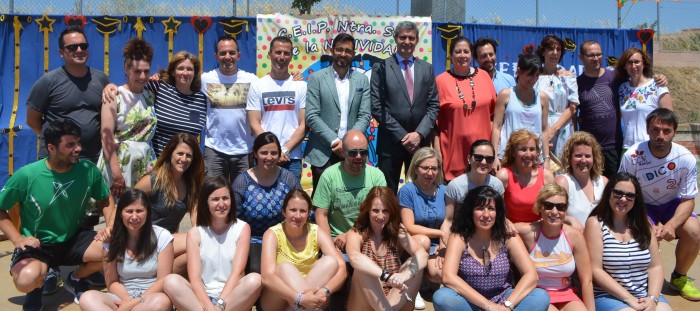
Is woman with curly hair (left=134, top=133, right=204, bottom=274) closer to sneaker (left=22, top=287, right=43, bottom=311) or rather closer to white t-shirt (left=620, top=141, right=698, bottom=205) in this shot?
A: sneaker (left=22, top=287, right=43, bottom=311)

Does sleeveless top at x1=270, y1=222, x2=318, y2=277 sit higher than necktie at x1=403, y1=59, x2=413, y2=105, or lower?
lower

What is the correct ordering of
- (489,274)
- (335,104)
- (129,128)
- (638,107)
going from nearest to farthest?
(489,274) → (129,128) → (335,104) → (638,107)

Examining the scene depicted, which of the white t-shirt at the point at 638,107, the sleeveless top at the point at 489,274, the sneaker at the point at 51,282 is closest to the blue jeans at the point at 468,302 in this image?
the sleeveless top at the point at 489,274

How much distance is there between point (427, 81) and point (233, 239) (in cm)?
208

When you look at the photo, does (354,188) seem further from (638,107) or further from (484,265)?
(638,107)

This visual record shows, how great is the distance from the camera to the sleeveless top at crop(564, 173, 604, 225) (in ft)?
16.0

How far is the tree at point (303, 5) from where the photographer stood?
1201 centimetres

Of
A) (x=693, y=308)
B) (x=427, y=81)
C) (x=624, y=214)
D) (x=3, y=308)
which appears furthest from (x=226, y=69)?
(x=693, y=308)

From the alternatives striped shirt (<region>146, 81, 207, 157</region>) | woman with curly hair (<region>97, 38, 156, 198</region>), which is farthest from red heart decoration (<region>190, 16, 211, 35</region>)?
woman with curly hair (<region>97, 38, 156, 198</region>)

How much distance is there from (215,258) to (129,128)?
1.36m

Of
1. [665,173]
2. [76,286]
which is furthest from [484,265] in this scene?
[76,286]

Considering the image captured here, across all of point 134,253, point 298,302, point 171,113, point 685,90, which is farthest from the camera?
point 685,90

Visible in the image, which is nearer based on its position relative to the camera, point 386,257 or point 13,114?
point 386,257

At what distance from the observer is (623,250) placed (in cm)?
440
